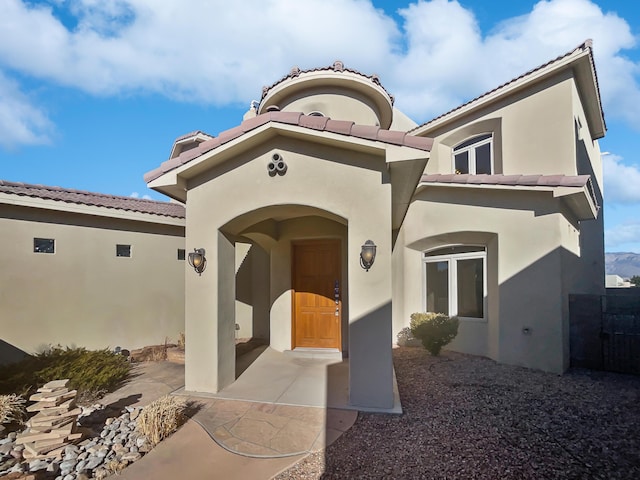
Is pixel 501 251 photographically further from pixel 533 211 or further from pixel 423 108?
pixel 423 108

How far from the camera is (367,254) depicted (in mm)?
5250

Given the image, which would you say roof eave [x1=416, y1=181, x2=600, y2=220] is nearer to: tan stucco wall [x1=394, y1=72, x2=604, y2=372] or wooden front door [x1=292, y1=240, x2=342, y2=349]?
tan stucco wall [x1=394, y1=72, x2=604, y2=372]

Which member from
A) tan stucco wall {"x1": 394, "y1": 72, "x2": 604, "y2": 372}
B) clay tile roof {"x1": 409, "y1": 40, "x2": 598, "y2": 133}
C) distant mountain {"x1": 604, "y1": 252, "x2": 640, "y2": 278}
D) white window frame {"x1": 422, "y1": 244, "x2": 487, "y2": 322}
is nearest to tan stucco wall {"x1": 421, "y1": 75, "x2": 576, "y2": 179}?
tan stucco wall {"x1": 394, "y1": 72, "x2": 604, "y2": 372}

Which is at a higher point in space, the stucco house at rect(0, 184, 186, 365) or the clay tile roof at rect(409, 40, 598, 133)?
the clay tile roof at rect(409, 40, 598, 133)

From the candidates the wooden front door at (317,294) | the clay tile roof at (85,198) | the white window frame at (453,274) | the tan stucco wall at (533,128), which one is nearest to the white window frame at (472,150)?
the tan stucco wall at (533,128)

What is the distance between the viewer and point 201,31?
865cm

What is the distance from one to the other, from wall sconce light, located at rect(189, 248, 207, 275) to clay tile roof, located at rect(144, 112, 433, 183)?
1.77m

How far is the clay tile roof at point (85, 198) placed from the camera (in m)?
7.27

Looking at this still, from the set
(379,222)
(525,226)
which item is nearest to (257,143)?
(379,222)

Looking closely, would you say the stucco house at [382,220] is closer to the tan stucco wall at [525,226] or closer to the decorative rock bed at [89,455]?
the tan stucco wall at [525,226]

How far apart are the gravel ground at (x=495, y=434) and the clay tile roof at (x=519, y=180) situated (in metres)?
4.84

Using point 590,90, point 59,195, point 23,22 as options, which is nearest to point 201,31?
point 23,22

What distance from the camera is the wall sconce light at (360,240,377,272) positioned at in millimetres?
5242

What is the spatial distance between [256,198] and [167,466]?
4380 mm
